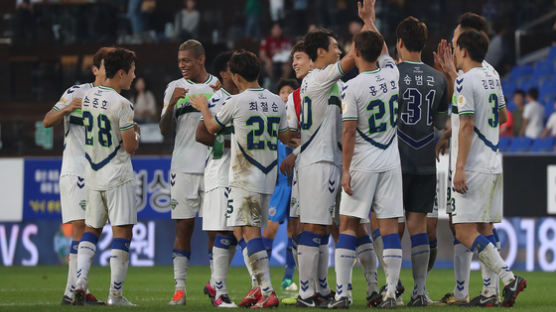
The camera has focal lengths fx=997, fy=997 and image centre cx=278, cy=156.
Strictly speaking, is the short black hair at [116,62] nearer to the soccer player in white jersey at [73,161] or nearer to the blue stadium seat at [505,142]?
the soccer player in white jersey at [73,161]

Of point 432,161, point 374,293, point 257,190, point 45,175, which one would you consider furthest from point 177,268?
point 45,175

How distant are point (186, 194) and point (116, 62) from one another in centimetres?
145

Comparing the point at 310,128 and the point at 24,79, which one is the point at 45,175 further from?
the point at 310,128

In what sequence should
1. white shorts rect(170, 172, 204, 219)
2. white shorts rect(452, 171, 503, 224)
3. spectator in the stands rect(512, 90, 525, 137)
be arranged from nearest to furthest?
white shorts rect(452, 171, 503, 224), white shorts rect(170, 172, 204, 219), spectator in the stands rect(512, 90, 525, 137)

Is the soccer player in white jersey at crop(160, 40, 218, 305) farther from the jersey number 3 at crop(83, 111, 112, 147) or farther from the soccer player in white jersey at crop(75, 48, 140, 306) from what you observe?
the jersey number 3 at crop(83, 111, 112, 147)

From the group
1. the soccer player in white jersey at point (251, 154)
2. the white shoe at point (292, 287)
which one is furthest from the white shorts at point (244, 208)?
the white shoe at point (292, 287)

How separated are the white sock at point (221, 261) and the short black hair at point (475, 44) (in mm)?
2769

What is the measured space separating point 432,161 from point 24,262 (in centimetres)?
1041

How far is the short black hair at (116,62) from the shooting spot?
948cm

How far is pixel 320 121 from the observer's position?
8.82 metres

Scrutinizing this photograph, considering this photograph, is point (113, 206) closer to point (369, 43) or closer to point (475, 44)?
point (369, 43)

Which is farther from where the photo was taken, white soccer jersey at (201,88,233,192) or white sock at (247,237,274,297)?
white soccer jersey at (201,88,233,192)

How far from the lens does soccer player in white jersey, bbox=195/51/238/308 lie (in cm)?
910

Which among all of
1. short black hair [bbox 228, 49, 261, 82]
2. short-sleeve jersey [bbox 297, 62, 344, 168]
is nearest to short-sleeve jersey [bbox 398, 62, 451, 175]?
short-sleeve jersey [bbox 297, 62, 344, 168]
